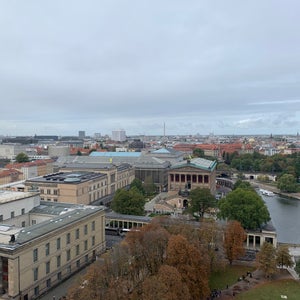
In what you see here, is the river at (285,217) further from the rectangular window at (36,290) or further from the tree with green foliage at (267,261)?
the rectangular window at (36,290)

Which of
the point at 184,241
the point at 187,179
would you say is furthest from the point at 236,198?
the point at 187,179

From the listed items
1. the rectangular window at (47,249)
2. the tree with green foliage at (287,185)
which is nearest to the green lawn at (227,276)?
the rectangular window at (47,249)

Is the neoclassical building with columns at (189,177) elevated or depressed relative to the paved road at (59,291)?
elevated

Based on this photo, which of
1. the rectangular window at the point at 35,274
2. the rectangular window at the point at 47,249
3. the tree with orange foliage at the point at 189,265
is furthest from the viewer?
the rectangular window at the point at 47,249

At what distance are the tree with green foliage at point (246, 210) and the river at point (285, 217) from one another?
24.6 feet

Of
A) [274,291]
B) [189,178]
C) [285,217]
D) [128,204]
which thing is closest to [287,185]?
[285,217]

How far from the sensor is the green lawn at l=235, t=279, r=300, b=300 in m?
29.0

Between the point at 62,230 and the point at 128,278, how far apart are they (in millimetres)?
10003

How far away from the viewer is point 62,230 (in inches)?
1278

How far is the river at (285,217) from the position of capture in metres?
50.9

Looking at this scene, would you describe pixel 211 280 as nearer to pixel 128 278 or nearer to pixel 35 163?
pixel 128 278

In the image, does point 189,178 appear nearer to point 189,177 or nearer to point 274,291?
point 189,177

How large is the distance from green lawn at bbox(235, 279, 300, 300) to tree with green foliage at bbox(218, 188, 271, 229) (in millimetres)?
11470

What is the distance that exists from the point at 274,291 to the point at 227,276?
4.92 metres
